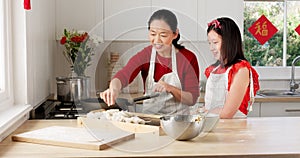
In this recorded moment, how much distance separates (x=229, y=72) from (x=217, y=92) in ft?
0.65

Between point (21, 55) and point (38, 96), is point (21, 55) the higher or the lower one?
the higher one

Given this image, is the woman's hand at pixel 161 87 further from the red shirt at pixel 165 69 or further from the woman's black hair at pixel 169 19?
the woman's black hair at pixel 169 19

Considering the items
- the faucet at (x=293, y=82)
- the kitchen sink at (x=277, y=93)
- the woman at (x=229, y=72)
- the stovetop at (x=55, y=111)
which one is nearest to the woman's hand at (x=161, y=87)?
→ the woman at (x=229, y=72)

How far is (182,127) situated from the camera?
4.55ft

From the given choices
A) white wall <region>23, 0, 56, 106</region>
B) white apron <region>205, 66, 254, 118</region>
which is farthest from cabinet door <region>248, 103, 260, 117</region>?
white wall <region>23, 0, 56, 106</region>

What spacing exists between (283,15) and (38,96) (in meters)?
2.26

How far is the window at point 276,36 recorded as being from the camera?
11.8 ft

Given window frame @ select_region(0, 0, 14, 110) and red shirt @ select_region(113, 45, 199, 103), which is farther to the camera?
window frame @ select_region(0, 0, 14, 110)

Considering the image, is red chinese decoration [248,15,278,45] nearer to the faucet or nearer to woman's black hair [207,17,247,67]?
the faucet

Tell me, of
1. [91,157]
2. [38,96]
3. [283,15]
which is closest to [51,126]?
[91,157]

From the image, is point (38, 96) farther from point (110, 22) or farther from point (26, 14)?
point (110, 22)

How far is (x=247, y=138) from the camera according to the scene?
1456mm

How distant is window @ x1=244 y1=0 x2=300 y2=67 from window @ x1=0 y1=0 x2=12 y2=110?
231cm

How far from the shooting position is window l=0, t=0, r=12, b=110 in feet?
5.63
